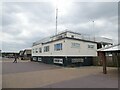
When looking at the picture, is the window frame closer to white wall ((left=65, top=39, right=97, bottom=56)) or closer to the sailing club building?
the sailing club building

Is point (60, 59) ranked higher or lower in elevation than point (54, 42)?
lower

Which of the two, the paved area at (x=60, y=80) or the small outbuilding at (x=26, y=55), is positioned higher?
the small outbuilding at (x=26, y=55)

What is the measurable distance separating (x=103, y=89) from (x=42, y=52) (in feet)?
90.2

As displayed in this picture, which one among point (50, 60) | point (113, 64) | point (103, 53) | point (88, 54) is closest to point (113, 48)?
point (103, 53)

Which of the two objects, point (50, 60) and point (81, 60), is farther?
point (50, 60)

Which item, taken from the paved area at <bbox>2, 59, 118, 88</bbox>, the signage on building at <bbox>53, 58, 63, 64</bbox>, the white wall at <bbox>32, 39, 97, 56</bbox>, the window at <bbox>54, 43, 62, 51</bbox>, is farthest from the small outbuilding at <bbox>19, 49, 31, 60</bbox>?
the paved area at <bbox>2, 59, 118, 88</bbox>

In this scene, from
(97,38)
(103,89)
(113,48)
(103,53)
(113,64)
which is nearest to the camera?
(103,89)

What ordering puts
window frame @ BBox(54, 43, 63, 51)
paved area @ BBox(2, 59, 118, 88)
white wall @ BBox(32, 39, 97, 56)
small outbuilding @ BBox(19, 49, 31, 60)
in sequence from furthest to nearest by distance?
small outbuilding @ BBox(19, 49, 31, 60), window frame @ BBox(54, 43, 63, 51), white wall @ BBox(32, 39, 97, 56), paved area @ BBox(2, 59, 118, 88)

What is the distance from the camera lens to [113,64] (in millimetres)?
26125

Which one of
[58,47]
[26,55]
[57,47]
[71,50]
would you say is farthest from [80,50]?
[26,55]

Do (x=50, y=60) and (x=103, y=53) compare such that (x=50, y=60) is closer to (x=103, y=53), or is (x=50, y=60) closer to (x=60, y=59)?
(x=60, y=59)

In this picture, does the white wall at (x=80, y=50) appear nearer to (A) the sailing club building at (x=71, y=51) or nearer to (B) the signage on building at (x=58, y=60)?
(A) the sailing club building at (x=71, y=51)

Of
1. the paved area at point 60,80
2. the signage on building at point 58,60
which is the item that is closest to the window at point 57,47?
the signage on building at point 58,60

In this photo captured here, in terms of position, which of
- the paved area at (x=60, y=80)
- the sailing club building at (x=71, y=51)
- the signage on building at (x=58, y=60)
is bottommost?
the paved area at (x=60, y=80)
